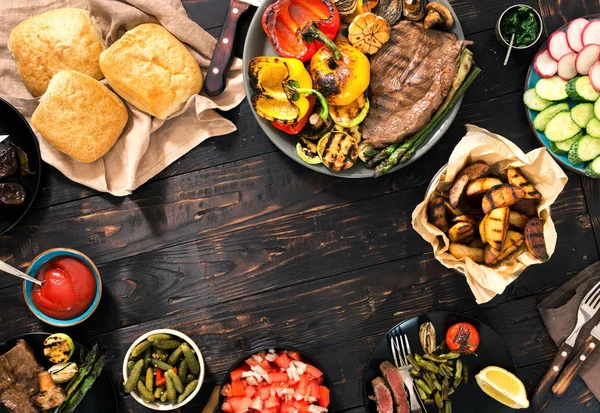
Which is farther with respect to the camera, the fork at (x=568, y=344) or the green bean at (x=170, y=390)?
the fork at (x=568, y=344)

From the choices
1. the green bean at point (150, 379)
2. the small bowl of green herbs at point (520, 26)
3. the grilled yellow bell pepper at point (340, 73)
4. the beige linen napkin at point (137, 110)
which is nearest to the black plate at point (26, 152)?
the beige linen napkin at point (137, 110)

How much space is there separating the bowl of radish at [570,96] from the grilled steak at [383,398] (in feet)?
3.79

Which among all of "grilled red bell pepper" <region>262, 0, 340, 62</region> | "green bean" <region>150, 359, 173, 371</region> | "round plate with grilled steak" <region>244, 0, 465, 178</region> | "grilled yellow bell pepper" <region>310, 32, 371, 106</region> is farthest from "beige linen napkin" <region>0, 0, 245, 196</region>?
"green bean" <region>150, 359, 173, 371</region>

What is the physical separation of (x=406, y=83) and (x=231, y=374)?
136cm

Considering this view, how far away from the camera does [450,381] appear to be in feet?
7.96

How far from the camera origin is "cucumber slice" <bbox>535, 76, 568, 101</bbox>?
2326mm

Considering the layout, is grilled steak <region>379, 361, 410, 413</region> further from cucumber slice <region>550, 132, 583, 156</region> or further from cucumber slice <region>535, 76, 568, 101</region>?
cucumber slice <region>535, 76, 568, 101</region>

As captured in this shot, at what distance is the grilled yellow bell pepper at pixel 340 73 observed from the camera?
218cm

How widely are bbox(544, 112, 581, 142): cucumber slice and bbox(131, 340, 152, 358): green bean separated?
1.82 meters

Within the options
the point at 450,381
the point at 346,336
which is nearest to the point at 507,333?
the point at 450,381

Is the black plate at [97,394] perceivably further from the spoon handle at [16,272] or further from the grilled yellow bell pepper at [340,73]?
the grilled yellow bell pepper at [340,73]

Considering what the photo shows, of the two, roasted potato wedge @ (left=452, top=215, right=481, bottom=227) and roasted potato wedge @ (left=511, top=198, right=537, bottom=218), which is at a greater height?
roasted potato wedge @ (left=511, top=198, right=537, bottom=218)

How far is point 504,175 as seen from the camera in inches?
86.6

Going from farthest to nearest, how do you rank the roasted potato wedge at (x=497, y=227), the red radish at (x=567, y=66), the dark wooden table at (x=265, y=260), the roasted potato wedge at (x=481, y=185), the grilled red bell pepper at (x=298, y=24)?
the dark wooden table at (x=265, y=260) < the red radish at (x=567, y=66) < the grilled red bell pepper at (x=298, y=24) < the roasted potato wedge at (x=481, y=185) < the roasted potato wedge at (x=497, y=227)
